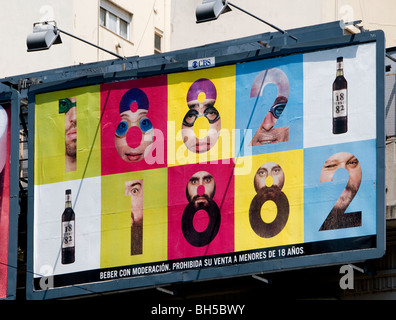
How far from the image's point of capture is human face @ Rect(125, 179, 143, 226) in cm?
3019

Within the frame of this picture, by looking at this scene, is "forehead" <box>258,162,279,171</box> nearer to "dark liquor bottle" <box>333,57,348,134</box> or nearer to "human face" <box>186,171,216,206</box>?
"human face" <box>186,171,216,206</box>

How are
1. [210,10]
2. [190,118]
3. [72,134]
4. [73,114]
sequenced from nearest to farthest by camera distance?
[210,10] → [190,118] → [72,134] → [73,114]

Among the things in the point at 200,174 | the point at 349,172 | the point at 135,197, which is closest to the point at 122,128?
the point at 135,197

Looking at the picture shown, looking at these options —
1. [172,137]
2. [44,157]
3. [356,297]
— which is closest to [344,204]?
[356,297]

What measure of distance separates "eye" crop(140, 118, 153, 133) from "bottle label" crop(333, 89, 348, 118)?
→ 16.6 ft

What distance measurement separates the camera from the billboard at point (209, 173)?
2762 centimetres

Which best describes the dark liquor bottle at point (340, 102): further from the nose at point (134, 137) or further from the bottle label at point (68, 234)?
the bottle label at point (68, 234)

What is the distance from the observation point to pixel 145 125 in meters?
30.6

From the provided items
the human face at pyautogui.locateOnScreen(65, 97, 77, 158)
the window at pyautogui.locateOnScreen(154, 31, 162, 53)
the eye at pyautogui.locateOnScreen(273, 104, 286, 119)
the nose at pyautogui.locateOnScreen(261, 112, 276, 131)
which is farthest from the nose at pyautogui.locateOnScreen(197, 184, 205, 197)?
the window at pyautogui.locateOnScreen(154, 31, 162, 53)

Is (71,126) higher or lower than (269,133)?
higher

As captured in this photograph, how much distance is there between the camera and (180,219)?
29.6m

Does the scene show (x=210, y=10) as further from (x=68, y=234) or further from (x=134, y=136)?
(x=68, y=234)

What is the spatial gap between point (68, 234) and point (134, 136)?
9.95 feet
